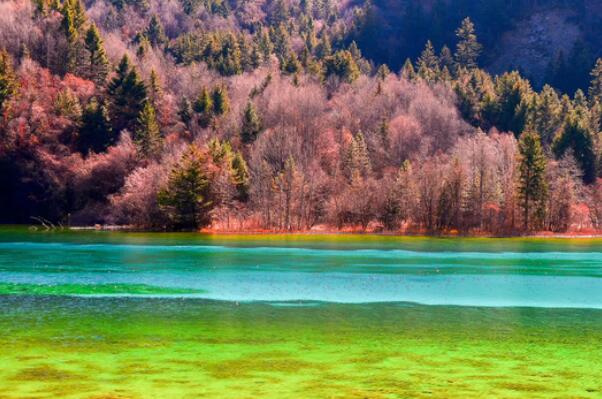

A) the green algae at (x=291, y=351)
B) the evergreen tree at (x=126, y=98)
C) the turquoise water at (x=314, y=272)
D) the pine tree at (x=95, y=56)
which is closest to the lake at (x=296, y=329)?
the green algae at (x=291, y=351)

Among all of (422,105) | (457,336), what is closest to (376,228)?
(422,105)

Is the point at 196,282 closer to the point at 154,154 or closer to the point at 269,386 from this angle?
the point at 269,386

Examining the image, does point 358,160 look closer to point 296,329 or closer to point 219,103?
point 219,103

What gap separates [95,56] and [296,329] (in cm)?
14735

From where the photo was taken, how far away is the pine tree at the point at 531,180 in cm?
11400

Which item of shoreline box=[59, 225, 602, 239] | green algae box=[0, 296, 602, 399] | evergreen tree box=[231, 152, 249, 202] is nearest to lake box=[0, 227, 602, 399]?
green algae box=[0, 296, 602, 399]

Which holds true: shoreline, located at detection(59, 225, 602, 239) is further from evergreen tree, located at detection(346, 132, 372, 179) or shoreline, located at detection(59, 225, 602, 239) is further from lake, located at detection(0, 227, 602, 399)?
lake, located at detection(0, 227, 602, 399)

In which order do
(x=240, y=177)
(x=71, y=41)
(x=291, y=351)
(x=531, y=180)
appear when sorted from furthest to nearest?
1. (x=71, y=41)
2. (x=240, y=177)
3. (x=531, y=180)
4. (x=291, y=351)

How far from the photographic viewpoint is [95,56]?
16700 centimetres

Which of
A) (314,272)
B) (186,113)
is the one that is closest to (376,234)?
(314,272)

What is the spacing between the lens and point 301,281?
48.3 metres

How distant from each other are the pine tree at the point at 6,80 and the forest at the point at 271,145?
0.37 meters

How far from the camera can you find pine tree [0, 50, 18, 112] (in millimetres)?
144875

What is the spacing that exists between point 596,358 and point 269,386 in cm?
1132
